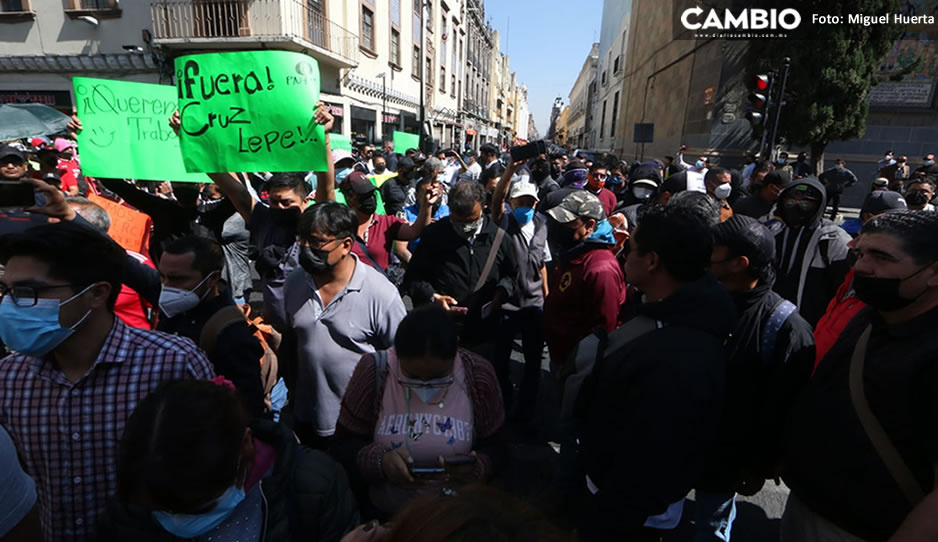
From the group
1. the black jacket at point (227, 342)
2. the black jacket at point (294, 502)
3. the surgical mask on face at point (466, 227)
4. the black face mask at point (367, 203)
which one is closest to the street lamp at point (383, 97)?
the black face mask at point (367, 203)

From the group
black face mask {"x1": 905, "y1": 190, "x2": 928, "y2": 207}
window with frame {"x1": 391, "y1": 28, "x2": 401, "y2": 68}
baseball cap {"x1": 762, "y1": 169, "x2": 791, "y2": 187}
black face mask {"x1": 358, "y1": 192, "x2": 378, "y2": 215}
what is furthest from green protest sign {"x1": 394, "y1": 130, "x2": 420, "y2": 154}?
window with frame {"x1": 391, "y1": 28, "x2": 401, "y2": 68}

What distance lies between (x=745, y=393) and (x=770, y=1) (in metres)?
18.5

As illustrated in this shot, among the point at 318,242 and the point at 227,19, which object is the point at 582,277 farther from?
the point at 227,19

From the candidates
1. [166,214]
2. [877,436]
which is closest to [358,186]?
[166,214]

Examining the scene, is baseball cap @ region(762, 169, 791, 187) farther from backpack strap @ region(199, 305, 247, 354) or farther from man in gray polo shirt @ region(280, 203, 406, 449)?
backpack strap @ region(199, 305, 247, 354)

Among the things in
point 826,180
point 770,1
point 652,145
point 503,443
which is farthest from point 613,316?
point 652,145

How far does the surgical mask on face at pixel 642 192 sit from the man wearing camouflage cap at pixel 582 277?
281 centimetres

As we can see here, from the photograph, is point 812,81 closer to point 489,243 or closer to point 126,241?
point 489,243

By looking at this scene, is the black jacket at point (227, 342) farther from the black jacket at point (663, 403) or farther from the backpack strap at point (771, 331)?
the backpack strap at point (771, 331)

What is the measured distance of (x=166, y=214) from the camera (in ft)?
12.3

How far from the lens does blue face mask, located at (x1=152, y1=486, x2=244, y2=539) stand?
111 centimetres

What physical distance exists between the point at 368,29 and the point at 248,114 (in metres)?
19.7

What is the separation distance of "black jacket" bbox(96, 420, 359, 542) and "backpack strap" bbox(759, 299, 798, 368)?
1595 mm

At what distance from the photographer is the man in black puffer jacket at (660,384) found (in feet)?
4.82
